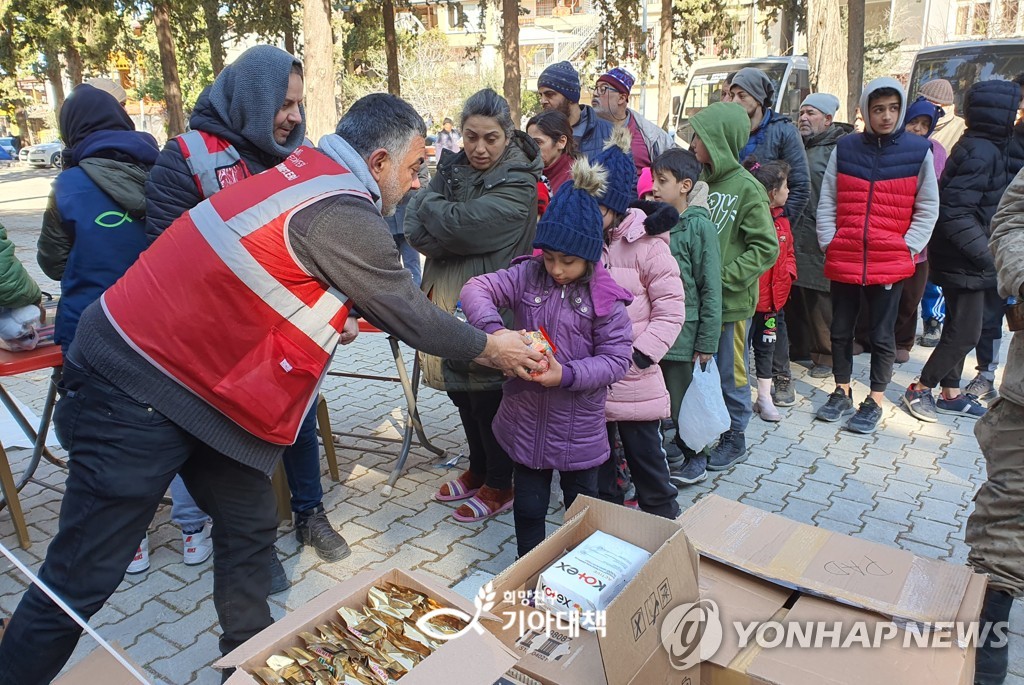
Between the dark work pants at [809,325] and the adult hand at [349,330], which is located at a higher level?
the adult hand at [349,330]

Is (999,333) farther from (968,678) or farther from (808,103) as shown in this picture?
(968,678)

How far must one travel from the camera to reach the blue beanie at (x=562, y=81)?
4.70m

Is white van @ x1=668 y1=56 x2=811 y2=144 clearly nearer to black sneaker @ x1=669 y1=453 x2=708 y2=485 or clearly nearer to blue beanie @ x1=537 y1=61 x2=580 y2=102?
blue beanie @ x1=537 y1=61 x2=580 y2=102

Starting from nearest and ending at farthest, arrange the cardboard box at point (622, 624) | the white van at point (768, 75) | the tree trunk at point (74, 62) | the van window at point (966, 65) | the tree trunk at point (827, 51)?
the cardboard box at point (622, 624)
the van window at point (966, 65)
the tree trunk at point (827, 51)
the white van at point (768, 75)
the tree trunk at point (74, 62)

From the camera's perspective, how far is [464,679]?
1660 millimetres

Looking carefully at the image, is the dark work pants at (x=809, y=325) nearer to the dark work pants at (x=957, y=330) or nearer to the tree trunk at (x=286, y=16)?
the dark work pants at (x=957, y=330)

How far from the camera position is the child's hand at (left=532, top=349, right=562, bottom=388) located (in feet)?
8.84

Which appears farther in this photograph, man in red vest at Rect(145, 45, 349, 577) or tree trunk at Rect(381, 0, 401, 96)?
tree trunk at Rect(381, 0, 401, 96)

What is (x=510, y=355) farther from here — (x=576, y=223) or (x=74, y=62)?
(x=74, y=62)

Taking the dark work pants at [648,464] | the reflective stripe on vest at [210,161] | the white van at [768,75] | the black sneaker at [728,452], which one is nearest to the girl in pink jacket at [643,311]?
the dark work pants at [648,464]

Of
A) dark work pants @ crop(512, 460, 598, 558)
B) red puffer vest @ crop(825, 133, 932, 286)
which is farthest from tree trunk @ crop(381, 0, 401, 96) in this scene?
dark work pants @ crop(512, 460, 598, 558)

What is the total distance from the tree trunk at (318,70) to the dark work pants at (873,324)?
25.0 feet

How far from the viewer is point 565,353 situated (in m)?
2.96

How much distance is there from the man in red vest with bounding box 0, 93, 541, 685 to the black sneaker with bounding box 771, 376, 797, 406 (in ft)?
13.3
